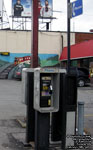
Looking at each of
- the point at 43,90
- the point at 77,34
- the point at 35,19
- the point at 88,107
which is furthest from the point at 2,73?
A: the point at 43,90

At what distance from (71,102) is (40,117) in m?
0.85

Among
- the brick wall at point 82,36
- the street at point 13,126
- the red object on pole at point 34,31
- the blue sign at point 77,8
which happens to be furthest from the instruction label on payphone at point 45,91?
the brick wall at point 82,36

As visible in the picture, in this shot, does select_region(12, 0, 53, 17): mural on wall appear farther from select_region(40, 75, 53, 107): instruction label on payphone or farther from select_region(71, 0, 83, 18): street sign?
select_region(40, 75, 53, 107): instruction label on payphone

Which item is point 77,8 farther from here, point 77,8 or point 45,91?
point 45,91

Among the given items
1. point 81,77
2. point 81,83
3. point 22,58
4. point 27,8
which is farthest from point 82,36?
point 81,83

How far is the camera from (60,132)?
6438 millimetres

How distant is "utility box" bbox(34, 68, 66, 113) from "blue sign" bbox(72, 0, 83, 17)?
2.83 m

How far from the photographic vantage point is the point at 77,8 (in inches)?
326

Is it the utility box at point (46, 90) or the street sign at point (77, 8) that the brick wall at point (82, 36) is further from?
the utility box at point (46, 90)

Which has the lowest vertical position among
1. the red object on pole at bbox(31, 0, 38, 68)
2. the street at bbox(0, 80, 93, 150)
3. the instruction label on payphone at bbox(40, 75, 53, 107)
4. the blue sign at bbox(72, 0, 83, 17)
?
the street at bbox(0, 80, 93, 150)

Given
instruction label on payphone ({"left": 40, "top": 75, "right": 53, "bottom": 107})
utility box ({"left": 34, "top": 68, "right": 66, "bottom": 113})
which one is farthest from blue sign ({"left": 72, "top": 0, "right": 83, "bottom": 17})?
instruction label on payphone ({"left": 40, "top": 75, "right": 53, "bottom": 107})

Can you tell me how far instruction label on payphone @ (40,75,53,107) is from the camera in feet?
19.2

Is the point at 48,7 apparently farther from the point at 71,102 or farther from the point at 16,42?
the point at 71,102

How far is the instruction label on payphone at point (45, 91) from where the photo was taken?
5.86 meters
